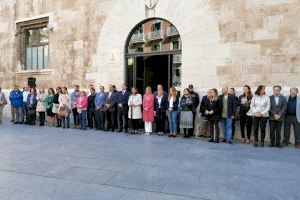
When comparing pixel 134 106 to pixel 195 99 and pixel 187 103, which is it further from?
pixel 195 99

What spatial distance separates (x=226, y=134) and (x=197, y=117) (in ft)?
4.68

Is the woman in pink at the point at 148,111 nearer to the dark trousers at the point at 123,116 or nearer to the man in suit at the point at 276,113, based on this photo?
the dark trousers at the point at 123,116

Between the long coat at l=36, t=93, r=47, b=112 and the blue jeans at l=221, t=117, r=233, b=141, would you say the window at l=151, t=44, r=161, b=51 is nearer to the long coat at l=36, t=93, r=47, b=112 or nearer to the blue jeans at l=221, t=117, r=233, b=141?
the blue jeans at l=221, t=117, r=233, b=141

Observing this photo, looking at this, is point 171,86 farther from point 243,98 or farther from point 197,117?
point 243,98

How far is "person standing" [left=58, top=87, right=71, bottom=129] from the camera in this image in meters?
12.5

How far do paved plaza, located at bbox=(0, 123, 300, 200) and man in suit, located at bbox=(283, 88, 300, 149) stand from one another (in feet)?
2.23

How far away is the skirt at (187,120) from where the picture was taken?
33.6 feet

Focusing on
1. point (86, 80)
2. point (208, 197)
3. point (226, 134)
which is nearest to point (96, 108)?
point (86, 80)

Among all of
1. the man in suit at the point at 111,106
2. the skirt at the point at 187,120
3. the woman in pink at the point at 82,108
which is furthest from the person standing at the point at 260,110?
the woman in pink at the point at 82,108

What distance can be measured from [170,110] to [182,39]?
2.61 m

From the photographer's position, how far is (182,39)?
11.2 meters

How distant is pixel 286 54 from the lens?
947 cm

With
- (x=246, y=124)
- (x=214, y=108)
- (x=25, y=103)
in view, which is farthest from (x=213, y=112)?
(x=25, y=103)

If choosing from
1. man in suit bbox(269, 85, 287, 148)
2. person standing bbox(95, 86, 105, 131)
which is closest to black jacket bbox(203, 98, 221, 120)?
man in suit bbox(269, 85, 287, 148)
